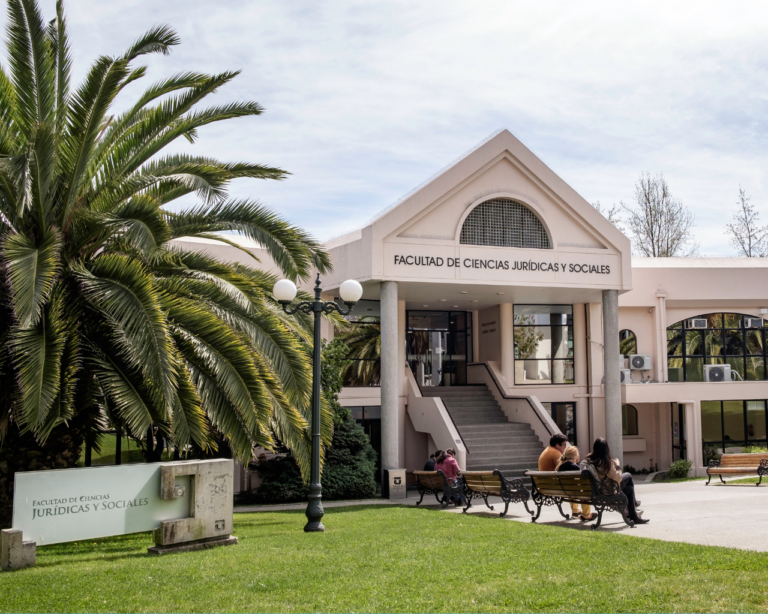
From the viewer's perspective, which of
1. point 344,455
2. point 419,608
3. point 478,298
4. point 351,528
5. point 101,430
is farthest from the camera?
point 478,298

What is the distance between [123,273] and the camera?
1052cm

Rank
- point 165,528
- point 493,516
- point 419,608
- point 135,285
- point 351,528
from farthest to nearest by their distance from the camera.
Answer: point 493,516
point 351,528
point 135,285
point 165,528
point 419,608


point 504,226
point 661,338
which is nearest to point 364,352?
point 504,226

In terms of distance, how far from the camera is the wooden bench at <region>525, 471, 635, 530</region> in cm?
1156

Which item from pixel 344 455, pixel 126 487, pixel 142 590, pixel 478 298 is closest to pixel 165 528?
pixel 126 487

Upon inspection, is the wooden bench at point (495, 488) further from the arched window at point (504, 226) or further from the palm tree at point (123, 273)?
the arched window at point (504, 226)

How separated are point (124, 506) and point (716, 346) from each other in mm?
23274

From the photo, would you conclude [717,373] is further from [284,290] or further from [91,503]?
[91,503]

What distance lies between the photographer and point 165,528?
31.3ft

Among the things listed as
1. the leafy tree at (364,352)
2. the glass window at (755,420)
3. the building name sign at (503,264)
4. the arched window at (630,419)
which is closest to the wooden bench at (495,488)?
the building name sign at (503,264)

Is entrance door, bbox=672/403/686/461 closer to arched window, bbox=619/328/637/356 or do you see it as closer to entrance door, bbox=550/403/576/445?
arched window, bbox=619/328/637/356

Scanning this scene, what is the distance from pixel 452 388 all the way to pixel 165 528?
1653cm

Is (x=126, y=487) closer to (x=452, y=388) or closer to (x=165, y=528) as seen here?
Result: (x=165, y=528)

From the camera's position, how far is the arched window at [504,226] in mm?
20531
